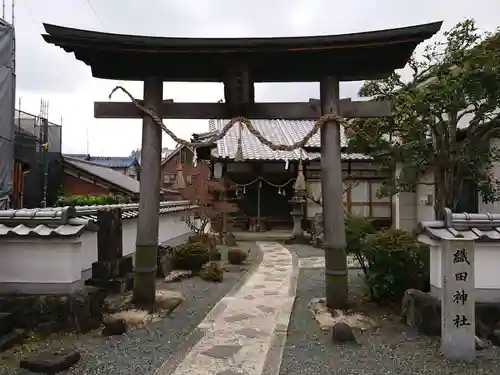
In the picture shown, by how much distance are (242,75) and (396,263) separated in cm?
368

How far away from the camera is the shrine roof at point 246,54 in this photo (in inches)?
248

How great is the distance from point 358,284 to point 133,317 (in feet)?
15.7

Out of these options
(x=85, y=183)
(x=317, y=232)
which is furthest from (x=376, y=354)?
(x=85, y=183)

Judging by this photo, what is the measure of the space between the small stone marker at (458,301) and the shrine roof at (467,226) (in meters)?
0.60

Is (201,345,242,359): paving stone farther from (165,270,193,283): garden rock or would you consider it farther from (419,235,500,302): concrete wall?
(165,270,193,283): garden rock

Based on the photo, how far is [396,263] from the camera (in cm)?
673

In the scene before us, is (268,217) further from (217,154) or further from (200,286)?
(200,286)

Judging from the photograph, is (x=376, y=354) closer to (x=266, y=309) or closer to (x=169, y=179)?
(x=266, y=309)

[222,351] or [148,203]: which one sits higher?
[148,203]

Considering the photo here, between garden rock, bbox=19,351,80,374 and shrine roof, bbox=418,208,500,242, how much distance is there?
4514 mm

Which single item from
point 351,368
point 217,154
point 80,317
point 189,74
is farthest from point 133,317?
point 217,154

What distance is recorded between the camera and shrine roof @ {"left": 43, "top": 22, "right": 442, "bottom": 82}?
20.7 ft

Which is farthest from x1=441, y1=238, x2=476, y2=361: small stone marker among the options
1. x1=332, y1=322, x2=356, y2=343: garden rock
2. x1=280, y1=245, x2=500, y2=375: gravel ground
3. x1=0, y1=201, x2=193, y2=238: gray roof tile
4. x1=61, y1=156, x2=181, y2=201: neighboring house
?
x1=61, y1=156, x2=181, y2=201: neighboring house

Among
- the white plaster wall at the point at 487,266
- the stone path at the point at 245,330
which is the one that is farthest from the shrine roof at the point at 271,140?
A: the white plaster wall at the point at 487,266
